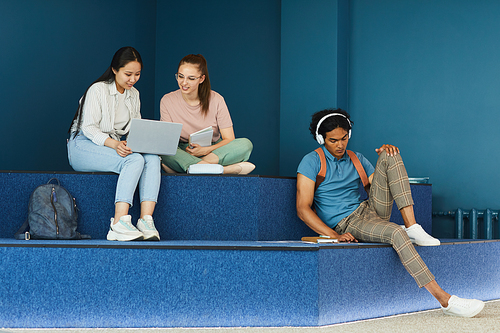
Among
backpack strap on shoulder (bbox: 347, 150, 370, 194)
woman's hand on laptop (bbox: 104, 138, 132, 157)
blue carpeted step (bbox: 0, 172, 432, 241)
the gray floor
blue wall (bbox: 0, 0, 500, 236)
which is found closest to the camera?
the gray floor

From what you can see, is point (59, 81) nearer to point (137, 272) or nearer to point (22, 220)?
point (22, 220)

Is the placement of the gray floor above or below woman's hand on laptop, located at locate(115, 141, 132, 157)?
below

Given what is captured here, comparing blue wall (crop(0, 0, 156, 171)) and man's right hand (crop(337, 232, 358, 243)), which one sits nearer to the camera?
man's right hand (crop(337, 232, 358, 243))

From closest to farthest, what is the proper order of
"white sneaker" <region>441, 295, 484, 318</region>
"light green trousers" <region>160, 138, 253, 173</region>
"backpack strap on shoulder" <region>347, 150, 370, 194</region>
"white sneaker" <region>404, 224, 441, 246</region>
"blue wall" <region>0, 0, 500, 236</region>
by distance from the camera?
"white sneaker" <region>441, 295, 484, 318</region> < "white sneaker" <region>404, 224, 441, 246</region> < "backpack strap on shoulder" <region>347, 150, 370, 194</region> < "light green trousers" <region>160, 138, 253, 173</region> < "blue wall" <region>0, 0, 500, 236</region>

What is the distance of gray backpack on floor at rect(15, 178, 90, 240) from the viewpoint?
91.6 inches

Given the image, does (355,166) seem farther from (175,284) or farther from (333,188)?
(175,284)

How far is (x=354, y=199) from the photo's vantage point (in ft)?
8.52

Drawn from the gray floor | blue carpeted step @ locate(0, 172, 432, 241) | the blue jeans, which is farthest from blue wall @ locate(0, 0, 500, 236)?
the gray floor

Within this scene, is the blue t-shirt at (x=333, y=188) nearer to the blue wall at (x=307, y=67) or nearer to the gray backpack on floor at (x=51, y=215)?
the gray backpack on floor at (x=51, y=215)

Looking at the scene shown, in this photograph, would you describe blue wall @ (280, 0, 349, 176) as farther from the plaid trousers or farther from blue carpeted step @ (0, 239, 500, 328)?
blue carpeted step @ (0, 239, 500, 328)

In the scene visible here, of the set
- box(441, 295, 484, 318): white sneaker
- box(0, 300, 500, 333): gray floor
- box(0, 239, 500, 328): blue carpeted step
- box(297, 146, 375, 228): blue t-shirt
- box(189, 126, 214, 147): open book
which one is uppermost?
box(189, 126, 214, 147): open book

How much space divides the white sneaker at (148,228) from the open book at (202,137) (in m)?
0.58

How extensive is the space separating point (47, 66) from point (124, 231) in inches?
65.8

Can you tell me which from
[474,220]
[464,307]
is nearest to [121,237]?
[464,307]
